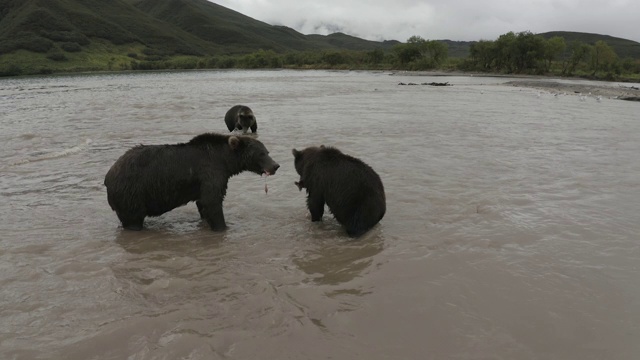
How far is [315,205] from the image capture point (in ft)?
23.9

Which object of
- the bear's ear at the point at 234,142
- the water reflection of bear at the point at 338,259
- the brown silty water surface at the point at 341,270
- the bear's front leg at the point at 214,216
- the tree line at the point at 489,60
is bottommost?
the water reflection of bear at the point at 338,259

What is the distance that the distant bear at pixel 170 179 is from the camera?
→ 6.80 m

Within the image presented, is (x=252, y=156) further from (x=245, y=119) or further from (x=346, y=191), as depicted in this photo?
(x=245, y=119)

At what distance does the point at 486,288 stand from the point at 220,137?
4.74 meters

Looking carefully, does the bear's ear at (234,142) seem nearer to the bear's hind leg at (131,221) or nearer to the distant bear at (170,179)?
the distant bear at (170,179)

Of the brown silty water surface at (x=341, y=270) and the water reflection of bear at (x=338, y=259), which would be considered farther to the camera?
the water reflection of bear at (x=338, y=259)

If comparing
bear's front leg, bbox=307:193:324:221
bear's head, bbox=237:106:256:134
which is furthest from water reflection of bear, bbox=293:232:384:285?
bear's head, bbox=237:106:256:134

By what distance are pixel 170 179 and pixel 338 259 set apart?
291 cm

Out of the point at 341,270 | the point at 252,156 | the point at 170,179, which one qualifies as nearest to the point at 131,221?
the point at 170,179

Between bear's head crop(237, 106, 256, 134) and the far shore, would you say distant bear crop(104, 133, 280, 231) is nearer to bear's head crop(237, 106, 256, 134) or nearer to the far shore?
bear's head crop(237, 106, 256, 134)

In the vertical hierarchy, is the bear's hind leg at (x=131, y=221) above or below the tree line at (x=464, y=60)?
below

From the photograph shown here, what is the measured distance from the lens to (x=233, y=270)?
218 inches

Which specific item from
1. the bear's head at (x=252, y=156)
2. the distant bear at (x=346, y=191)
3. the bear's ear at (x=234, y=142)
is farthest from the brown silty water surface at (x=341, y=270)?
the bear's ear at (x=234, y=142)

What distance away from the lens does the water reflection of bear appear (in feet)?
17.7
